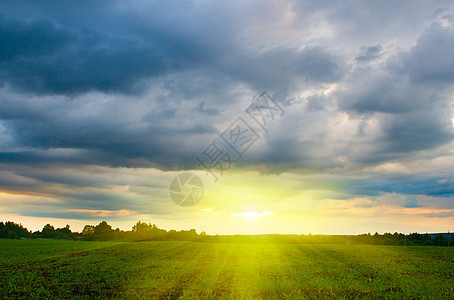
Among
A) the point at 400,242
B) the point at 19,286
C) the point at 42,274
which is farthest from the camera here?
the point at 400,242

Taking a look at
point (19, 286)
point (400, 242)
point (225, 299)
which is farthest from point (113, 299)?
point (400, 242)

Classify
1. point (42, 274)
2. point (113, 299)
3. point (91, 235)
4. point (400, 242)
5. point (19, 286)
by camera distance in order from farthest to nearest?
point (91, 235) → point (400, 242) → point (42, 274) → point (19, 286) → point (113, 299)

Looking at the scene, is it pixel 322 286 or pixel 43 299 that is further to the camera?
pixel 322 286

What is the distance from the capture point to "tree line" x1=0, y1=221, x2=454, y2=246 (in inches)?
4274

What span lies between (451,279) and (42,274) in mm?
31348

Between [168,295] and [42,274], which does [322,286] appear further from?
[42,274]

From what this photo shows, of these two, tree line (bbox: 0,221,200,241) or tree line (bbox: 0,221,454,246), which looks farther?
tree line (bbox: 0,221,200,241)

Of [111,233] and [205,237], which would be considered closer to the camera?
[205,237]

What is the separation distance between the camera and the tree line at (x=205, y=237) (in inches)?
4274

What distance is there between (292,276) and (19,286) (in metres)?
18.4

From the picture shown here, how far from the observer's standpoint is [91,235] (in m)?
154

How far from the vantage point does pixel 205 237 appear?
13488cm

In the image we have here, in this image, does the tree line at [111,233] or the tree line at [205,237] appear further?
the tree line at [111,233]

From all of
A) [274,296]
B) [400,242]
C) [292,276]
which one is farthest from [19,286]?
[400,242]
